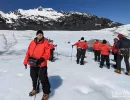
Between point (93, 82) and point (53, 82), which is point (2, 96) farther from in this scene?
point (93, 82)

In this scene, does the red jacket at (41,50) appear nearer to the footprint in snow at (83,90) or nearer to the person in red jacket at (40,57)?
the person in red jacket at (40,57)

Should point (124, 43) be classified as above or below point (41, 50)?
below

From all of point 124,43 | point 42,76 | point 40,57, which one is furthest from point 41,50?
point 124,43

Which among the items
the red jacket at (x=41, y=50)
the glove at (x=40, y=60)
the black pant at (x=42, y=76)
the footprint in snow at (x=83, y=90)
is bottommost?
the footprint in snow at (x=83, y=90)

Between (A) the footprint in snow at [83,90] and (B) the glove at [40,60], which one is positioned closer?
(B) the glove at [40,60]

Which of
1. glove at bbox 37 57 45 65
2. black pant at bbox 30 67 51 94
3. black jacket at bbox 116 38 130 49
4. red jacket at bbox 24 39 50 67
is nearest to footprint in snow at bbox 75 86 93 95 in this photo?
black pant at bbox 30 67 51 94

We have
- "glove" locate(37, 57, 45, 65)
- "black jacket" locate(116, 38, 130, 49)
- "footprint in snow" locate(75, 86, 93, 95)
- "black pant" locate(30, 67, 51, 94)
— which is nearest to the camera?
"glove" locate(37, 57, 45, 65)

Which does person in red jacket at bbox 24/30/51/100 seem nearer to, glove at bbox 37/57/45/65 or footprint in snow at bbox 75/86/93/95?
glove at bbox 37/57/45/65

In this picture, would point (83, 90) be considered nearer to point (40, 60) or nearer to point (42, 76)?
point (42, 76)

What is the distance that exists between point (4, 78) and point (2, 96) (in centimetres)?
241

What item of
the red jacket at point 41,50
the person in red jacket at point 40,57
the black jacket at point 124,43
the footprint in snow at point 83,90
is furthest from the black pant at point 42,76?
the black jacket at point 124,43

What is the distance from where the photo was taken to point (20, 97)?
783cm

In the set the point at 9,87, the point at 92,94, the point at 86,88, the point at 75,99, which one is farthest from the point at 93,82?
the point at 9,87

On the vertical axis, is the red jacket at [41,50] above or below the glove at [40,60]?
above
